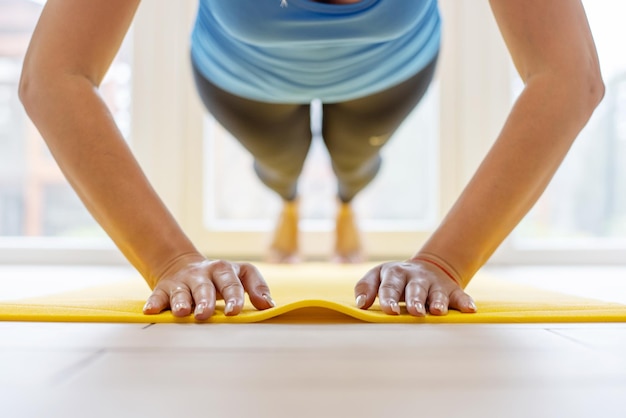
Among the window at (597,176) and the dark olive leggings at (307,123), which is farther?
the window at (597,176)

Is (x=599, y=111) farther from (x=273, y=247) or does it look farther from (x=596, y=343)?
(x=596, y=343)

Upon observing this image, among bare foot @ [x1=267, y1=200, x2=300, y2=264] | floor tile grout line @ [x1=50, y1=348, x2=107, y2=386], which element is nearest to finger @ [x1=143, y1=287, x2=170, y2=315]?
floor tile grout line @ [x1=50, y1=348, x2=107, y2=386]

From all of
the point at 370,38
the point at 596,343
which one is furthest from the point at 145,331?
the point at 370,38

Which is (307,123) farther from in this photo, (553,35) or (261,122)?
(553,35)

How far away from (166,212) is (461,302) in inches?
15.4

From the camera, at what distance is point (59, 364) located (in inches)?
20.8

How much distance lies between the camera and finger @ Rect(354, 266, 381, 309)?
777mm

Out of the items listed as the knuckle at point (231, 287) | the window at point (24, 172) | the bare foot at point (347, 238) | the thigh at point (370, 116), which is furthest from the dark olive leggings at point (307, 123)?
the window at point (24, 172)

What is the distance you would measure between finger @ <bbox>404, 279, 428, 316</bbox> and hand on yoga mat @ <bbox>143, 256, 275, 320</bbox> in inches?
6.8

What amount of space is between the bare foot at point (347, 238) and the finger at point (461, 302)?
1.30m

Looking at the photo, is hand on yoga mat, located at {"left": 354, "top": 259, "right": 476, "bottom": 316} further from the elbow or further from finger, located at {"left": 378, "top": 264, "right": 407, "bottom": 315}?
the elbow

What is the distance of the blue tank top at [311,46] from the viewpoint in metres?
1.05

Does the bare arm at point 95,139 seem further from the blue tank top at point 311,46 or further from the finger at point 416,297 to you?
the blue tank top at point 311,46

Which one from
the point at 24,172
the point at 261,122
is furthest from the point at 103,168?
the point at 24,172
